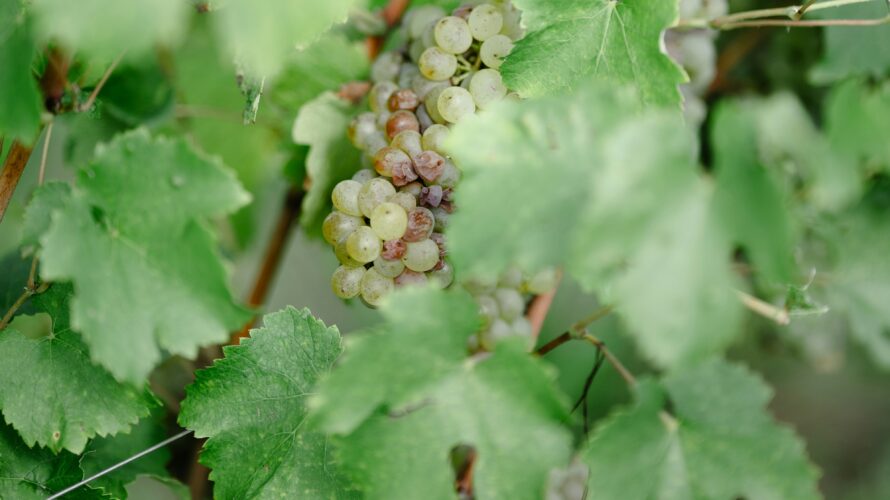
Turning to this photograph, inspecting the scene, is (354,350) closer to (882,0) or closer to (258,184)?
(882,0)

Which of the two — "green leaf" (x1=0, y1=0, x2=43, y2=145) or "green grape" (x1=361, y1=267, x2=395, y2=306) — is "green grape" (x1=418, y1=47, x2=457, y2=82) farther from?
"green leaf" (x1=0, y1=0, x2=43, y2=145)

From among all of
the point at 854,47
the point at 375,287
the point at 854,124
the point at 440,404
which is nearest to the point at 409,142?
the point at 375,287

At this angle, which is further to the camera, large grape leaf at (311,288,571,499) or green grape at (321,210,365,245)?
green grape at (321,210,365,245)

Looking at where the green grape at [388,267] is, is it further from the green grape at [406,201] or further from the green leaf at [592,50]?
the green leaf at [592,50]

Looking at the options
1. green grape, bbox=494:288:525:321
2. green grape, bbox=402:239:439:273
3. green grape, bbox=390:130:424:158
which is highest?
green grape, bbox=390:130:424:158

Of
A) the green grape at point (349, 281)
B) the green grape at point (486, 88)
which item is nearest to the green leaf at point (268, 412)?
the green grape at point (349, 281)

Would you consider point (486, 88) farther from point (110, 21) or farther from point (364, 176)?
point (110, 21)

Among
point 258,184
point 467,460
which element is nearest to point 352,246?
point 467,460

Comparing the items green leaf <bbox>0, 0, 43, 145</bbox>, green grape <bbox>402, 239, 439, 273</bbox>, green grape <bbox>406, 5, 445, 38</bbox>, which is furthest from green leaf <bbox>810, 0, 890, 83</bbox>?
green leaf <bbox>0, 0, 43, 145</bbox>
